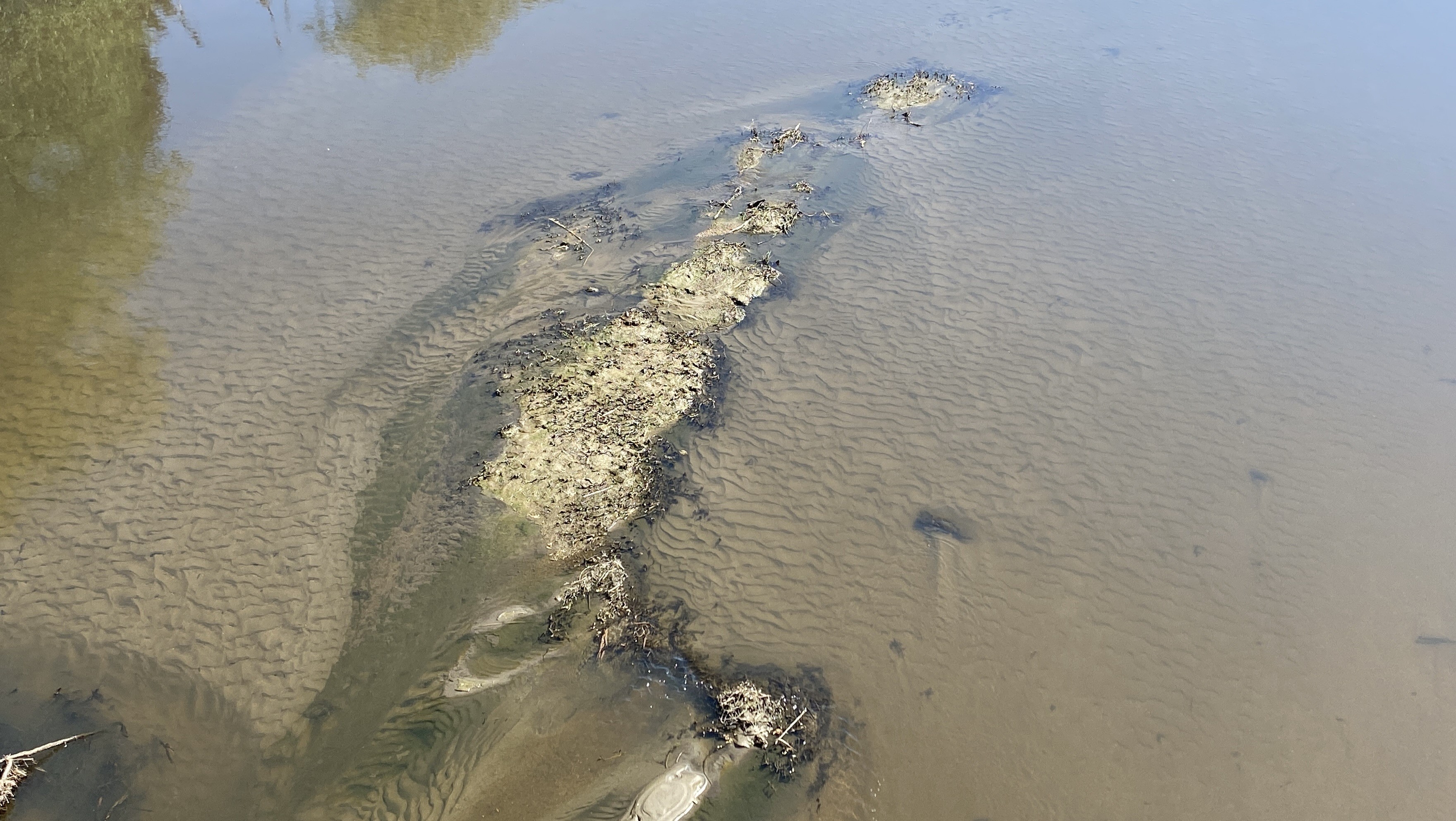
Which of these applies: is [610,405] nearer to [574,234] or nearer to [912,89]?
[574,234]

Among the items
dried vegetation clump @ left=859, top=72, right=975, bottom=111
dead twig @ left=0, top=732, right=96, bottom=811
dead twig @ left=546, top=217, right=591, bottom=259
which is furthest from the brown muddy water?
dried vegetation clump @ left=859, top=72, right=975, bottom=111

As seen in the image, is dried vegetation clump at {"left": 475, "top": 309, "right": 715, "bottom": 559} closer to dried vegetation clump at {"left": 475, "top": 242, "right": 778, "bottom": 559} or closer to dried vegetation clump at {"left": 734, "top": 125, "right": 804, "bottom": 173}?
dried vegetation clump at {"left": 475, "top": 242, "right": 778, "bottom": 559}

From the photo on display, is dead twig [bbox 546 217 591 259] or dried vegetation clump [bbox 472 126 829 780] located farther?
dead twig [bbox 546 217 591 259]

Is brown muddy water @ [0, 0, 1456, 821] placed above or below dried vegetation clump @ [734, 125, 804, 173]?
below

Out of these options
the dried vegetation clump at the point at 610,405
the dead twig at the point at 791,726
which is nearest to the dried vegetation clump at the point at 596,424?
the dried vegetation clump at the point at 610,405

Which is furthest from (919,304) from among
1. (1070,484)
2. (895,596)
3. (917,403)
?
(895,596)

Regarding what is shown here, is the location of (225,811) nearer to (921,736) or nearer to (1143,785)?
(921,736)

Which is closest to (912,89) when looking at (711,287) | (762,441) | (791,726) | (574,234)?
(711,287)
